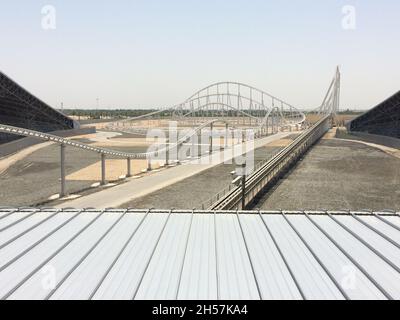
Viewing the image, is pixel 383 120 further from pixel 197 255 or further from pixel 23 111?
pixel 197 255

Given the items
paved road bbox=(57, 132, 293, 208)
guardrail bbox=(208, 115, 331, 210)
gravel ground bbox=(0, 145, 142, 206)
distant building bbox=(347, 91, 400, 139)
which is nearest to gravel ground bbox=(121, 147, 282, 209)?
paved road bbox=(57, 132, 293, 208)

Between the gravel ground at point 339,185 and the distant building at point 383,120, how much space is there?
18.9 meters

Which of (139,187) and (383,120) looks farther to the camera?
(383,120)

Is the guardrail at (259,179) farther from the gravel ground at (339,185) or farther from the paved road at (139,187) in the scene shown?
the paved road at (139,187)

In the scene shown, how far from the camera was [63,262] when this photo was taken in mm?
8836

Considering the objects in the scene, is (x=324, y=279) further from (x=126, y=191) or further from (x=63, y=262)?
(x=126, y=191)

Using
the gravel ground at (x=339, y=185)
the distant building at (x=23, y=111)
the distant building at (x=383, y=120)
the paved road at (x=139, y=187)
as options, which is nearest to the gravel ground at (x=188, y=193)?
the paved road at (x=139, y=187)

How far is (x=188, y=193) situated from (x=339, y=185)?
1570 cm

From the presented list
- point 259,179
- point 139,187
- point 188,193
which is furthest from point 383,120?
point 139,187

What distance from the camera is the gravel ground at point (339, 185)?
2894cm

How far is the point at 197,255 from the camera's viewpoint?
930 cm

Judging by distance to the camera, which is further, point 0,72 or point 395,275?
point 0,72
